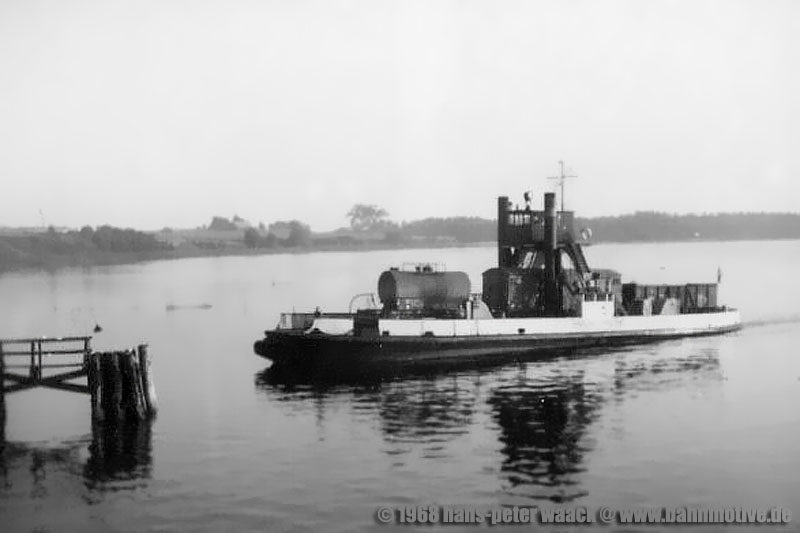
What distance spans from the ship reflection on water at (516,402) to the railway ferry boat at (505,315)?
1591 mm

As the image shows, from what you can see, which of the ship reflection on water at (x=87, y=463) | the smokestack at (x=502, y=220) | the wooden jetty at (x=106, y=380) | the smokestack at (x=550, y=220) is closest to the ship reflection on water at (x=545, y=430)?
the smokestack at (x=550, y=220)

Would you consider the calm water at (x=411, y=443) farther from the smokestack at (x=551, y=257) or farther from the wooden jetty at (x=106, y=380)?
the smokestack at (x=551, y=257)

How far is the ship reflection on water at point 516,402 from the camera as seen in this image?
88.9 feet

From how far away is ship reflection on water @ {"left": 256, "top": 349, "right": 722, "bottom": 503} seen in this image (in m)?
27.1

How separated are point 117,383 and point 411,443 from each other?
1005 centimetres

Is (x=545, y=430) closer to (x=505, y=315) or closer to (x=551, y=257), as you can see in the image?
Answer: (x=505, y=315)

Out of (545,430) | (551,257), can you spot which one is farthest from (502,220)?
(545,430)

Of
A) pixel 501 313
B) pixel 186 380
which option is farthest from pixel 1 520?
pixel 501 313

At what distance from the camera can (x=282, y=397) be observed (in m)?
38.8

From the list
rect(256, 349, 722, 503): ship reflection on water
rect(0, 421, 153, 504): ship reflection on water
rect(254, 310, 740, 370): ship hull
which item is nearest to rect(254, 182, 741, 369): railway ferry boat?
rect(254, 310, 740, 370): ship hull

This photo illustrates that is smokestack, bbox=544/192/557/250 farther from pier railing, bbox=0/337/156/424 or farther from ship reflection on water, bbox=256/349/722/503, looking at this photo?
pier railing, bbox=0/337/156/424

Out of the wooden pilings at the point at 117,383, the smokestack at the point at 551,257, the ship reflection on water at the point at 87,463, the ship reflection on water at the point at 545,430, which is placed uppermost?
the smokestack at the point at 551,257

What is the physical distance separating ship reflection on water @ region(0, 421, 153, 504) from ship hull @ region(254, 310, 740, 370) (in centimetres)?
1277

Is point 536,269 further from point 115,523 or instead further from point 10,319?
point 10,319
